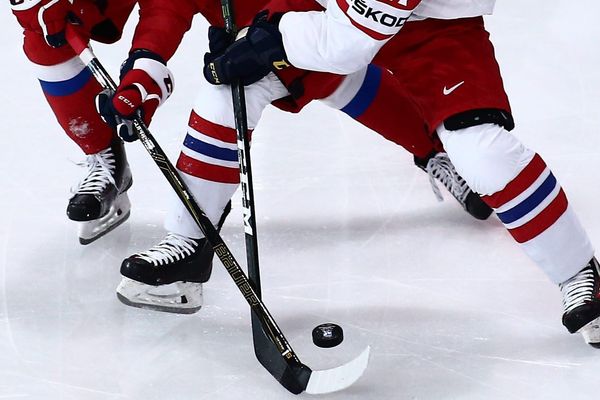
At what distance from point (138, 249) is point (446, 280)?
62cm

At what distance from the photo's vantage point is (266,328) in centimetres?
185

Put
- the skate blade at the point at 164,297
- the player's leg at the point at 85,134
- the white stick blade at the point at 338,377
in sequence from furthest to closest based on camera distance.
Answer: the player's leg at the point at 85,134 < the skate blade at the point at 164,297 < the white stick blade at the point at 338,377

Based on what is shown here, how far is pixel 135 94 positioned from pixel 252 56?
0.23m

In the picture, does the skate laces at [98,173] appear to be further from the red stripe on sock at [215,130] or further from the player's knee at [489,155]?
the player's knee at [489,155]

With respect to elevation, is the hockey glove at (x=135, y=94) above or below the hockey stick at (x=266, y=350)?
above

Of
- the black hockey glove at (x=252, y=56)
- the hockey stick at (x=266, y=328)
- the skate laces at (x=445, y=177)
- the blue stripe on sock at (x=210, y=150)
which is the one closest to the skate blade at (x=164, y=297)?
the hockey stick at (x=266, y=328)

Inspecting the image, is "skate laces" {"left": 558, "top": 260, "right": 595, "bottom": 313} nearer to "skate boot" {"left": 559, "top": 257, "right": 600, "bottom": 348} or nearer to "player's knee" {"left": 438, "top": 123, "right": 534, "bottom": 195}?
"skate boot" {"left": 559, "top": 257, "right": 600, "bottom": 348}

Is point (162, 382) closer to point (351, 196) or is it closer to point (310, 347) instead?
point (310, 347)

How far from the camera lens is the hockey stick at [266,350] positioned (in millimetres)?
1788

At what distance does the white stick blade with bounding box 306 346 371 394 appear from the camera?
178 cm

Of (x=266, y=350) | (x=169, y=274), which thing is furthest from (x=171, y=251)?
(x=266, y=350)

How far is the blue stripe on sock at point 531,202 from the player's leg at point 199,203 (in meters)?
0.45

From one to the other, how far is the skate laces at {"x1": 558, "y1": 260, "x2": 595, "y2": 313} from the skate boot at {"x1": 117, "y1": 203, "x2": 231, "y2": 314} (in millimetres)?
619

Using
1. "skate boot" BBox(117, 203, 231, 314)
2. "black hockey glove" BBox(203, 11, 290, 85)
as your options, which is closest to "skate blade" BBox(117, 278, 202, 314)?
"skate boot" BBox(117, 203, 231, 314)
